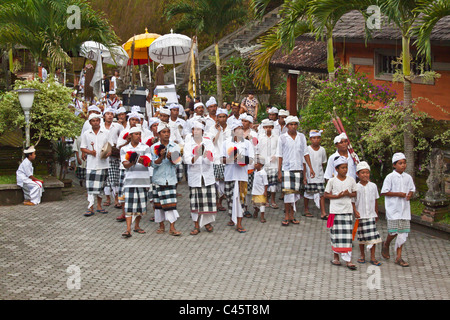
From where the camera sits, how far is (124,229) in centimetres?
1179

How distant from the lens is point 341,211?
9.69 metres

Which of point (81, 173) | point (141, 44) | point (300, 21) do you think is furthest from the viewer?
point (141, 44)

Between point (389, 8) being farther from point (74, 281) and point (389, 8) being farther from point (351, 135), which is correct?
point (74, 281)

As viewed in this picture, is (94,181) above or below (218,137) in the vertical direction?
below

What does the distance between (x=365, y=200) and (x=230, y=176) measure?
115 inches

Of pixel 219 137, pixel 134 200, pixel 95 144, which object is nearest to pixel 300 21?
pixel 219 137

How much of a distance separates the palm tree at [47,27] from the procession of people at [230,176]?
3.58 meters

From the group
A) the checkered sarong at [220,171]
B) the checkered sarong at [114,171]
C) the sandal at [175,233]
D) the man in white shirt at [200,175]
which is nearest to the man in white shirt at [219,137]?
the checkered sarong at [220,171]

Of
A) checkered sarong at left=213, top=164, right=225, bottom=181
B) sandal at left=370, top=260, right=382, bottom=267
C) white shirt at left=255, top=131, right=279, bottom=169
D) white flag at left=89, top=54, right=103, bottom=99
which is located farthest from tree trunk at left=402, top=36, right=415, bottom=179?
white flag at left=89, top=54, right=103, bottom=99

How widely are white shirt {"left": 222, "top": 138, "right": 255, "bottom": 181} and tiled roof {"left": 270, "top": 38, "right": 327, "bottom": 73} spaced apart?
609cm

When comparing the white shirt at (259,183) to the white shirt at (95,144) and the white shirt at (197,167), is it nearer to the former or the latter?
the white shirt at (197,167)

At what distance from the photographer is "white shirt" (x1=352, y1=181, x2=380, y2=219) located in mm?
9750

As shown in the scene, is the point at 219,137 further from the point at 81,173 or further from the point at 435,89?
the point at 435,89

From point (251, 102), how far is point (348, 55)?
10.0ft
